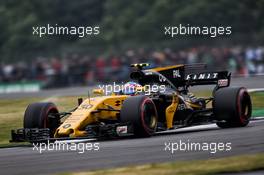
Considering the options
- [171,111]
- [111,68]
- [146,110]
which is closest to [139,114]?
[146,110]

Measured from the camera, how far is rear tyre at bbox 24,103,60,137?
42.2ft

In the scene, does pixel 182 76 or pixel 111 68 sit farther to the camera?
pixel 111 68

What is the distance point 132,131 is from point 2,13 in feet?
134

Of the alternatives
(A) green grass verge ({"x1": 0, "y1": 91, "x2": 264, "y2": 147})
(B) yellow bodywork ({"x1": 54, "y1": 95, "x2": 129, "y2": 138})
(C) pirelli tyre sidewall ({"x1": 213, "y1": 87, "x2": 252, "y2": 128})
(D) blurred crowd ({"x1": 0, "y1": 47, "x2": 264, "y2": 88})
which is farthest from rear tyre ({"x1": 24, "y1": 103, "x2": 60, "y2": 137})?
(D) blurred crowd ({"x1": 0, "y1": 47, "x2": 264, "y2": 88})

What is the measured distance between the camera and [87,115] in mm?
12477

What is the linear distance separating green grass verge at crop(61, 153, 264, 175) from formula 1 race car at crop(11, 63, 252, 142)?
307 cm

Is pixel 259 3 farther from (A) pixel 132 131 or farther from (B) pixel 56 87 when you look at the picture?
(A) pixel 132 131

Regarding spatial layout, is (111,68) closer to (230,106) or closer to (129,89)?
(129,89)

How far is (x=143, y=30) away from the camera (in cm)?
4878

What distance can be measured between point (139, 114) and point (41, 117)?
1.85 m

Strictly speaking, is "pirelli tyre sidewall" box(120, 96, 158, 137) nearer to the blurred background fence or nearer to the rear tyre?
the rear tyre

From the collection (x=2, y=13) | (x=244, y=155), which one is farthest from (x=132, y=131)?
(x=2, y=13)

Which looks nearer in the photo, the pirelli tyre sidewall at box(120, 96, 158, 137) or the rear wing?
the pirelli tyre sidewall at box(120, 96, 158, 137)

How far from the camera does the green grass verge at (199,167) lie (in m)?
8.55
